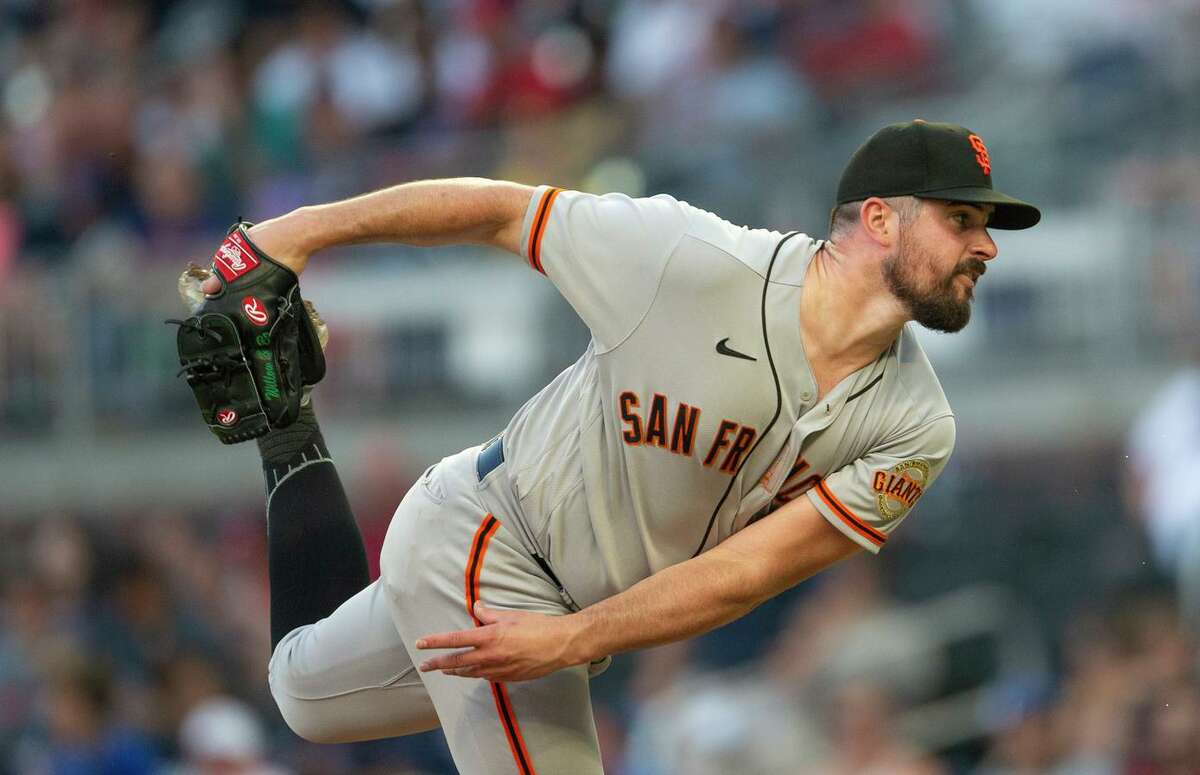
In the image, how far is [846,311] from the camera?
3.92 m

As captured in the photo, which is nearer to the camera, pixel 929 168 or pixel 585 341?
pixel 929 168

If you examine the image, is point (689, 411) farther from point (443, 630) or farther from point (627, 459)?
point (443, 630)

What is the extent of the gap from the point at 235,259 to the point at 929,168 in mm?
1559

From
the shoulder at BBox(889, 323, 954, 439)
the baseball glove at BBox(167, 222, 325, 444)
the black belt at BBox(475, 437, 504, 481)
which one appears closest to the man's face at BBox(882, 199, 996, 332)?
the shoulder at BBox(889, 323, 954, 439)

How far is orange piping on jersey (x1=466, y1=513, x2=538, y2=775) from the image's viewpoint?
4.05 meters

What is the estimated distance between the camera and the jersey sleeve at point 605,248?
3.93 meters

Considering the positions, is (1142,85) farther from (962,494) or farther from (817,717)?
(817,717)

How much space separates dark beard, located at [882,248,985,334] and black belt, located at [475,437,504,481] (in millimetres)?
1008

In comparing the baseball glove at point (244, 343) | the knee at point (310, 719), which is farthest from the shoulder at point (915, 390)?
the knee at point (310, 719)

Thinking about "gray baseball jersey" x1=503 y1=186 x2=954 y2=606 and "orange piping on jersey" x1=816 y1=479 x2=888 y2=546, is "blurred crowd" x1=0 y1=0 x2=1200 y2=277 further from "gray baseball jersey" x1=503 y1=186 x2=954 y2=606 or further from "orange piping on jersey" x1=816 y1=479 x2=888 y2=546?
"orange piping on jersey" x1=816 y1=479 x2=888 y2=546

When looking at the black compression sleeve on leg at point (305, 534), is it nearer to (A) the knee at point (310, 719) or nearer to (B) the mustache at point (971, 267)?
(A) the knee at point (310, 719)

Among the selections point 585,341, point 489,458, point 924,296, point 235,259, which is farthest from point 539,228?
point 585,341

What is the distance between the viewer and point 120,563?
8898 millimetres

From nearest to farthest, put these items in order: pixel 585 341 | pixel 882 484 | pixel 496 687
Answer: pixel 882 484
pixel 496 687
pixel 585 341
